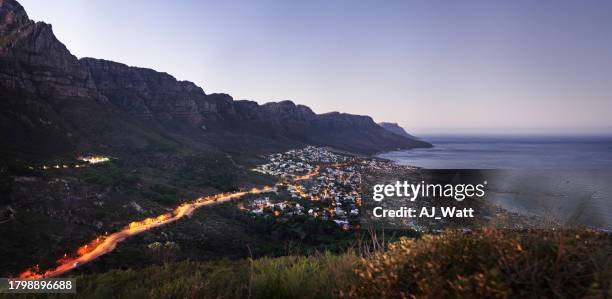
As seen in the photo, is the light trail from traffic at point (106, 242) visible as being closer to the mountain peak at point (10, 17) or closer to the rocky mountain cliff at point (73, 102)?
the rocky mountain cliff at point (73, 102)

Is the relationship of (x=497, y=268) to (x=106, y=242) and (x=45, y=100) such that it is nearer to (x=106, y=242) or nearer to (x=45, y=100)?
(x=106, y=242)

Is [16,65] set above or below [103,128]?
above

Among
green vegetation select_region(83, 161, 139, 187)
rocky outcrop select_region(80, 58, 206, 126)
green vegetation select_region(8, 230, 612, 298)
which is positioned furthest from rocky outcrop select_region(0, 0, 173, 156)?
green vegetation select_region(8, 230, 612, 298)

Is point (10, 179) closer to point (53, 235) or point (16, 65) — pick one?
point (53, 235)

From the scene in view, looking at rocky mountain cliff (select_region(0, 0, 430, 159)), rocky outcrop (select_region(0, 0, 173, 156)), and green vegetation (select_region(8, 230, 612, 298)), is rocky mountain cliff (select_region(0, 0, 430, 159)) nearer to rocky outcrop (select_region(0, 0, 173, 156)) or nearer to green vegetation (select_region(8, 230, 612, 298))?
rocky outcrop (select_region(0, 0, 173, 156))

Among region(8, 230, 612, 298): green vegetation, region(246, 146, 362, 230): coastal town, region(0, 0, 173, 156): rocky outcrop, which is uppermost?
region(0, 0, 173, 156): rocky outcrop

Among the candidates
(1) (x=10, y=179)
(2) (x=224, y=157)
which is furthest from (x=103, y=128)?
(1) (x=10, y=179)

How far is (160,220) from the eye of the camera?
3884cm

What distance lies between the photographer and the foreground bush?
2211 mm

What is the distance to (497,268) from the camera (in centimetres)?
232

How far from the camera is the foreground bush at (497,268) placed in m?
2.21

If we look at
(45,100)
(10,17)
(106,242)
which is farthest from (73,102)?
(106,242)

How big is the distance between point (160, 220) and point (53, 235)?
11650 mm

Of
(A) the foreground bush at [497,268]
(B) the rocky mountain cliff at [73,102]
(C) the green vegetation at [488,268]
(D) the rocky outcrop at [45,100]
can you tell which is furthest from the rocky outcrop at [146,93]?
(A) the foreground bush at [497,268]
